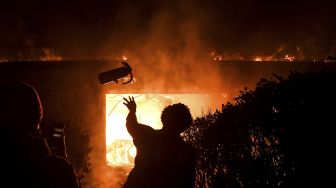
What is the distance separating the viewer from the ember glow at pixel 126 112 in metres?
11.6

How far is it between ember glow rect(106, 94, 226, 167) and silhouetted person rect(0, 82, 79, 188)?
8.81m

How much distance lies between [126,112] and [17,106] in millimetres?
9695

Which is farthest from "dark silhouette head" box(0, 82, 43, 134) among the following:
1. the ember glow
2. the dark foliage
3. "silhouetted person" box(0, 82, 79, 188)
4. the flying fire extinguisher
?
the ember glow

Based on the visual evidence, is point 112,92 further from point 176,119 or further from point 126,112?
point 176,119

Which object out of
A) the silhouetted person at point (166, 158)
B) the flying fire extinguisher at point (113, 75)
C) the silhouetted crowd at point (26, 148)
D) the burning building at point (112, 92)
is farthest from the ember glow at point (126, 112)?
the silhouetted crowd at point (26, 148)

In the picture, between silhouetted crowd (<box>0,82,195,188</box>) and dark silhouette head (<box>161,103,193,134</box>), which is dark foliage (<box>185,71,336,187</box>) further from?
silhouetted crowd (<box>0,82,195,188</box>)

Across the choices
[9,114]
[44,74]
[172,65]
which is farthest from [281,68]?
[9,114]

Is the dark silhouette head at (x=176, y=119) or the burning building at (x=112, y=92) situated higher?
the burning building at (x=112, y=92)

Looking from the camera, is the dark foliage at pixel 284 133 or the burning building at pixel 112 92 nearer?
the dark foliage at pixel 284 133

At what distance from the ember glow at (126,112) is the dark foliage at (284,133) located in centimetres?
659

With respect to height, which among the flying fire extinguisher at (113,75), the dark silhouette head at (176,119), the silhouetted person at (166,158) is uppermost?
the flying fire extinguisher at (113,75)

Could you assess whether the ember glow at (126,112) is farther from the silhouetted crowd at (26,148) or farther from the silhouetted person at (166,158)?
the silhouetted crowd at (26,148)

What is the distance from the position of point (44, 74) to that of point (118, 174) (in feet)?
10.3

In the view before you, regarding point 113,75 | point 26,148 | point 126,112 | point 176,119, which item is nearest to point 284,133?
point 176,119
